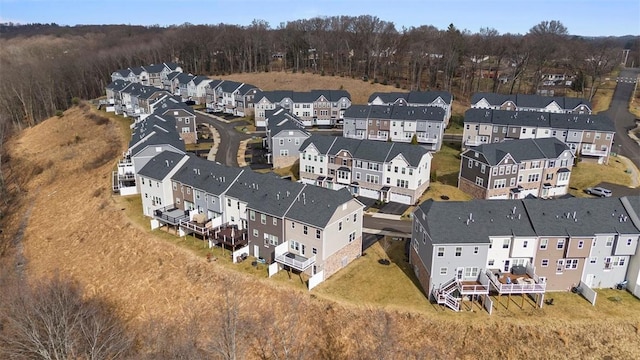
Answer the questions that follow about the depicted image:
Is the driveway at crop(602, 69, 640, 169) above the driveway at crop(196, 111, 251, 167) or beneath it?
above

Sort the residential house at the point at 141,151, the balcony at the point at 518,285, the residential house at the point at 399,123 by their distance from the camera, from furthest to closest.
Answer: the residential house at the point at 399,123 < the residential house at the point at 141,151 < the balcony at the point at 518,285

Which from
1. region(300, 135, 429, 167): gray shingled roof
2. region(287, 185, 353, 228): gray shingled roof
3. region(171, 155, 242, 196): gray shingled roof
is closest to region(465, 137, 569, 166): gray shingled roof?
region(300, 135, 429, 167): gray shingled roof

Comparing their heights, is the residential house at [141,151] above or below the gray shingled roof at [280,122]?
below

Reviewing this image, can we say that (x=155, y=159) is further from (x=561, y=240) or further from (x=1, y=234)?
(x=561, y=240)

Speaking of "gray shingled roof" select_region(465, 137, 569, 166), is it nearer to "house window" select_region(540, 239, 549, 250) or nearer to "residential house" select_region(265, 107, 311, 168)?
"house window" select_region(540, 239, 549, 250)

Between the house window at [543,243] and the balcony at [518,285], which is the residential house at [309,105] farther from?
the balcony at [518,285]

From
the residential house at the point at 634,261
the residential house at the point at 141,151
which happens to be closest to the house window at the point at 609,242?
the residential house at the point at 634,261
